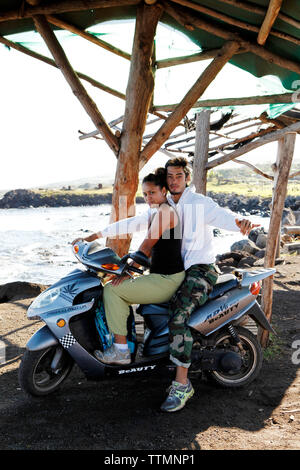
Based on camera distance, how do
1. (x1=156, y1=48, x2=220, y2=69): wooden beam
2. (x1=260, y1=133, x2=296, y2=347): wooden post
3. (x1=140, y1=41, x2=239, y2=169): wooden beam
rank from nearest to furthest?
(x1=140, y1=41, x2=239, y2=169): wooden beam → (x1=260, y1=133, x2=296, y2=347): wooden post → (x1=156, y1=48, x2=220, y2=69): wooden beam

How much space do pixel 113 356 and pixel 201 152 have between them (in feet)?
18.1

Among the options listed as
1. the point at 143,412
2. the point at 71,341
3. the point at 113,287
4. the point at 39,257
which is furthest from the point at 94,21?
the point at 39,257

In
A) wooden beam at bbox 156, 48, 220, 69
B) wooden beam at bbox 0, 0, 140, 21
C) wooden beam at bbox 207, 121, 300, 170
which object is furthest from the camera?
wooden beam at bbox 207, 121, 300, 170

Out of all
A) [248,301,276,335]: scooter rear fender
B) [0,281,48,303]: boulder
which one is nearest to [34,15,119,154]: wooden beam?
[248,301,276,335]: scooter rear fender

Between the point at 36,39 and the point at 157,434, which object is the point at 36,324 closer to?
the point at 157,434

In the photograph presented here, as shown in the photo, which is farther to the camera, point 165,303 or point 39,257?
point 39,257

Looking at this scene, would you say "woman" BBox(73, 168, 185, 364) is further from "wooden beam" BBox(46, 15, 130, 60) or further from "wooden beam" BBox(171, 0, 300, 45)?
"wooden beam" BBox(46, 15, 130, 60)

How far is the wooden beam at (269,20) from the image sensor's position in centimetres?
394

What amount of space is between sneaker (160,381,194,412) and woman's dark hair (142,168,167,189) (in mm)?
1629

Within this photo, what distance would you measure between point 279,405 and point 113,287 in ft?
5.80

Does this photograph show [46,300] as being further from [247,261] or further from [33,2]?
[247,261]

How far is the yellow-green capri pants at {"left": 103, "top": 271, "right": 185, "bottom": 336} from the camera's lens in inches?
137

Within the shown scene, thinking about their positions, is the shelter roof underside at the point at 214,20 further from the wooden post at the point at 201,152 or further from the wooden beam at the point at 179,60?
the wooden post at the point at 201,152
